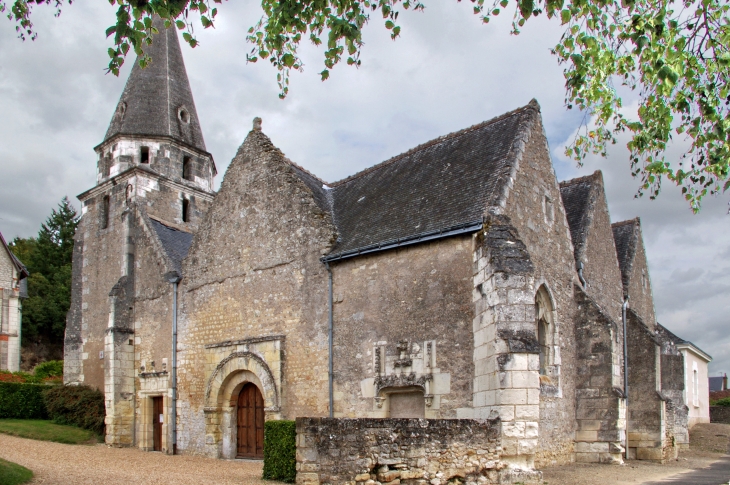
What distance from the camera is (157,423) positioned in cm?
1797

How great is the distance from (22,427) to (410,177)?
13335mm

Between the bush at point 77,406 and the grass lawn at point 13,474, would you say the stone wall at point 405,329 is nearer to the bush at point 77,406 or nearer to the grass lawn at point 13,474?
→ the grass lawn at point 13,474

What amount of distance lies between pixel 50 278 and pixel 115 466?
34120 millimetres

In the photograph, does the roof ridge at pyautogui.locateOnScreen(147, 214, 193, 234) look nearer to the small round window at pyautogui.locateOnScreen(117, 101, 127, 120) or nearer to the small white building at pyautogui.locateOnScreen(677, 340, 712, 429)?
the small round window at pyautogui.locateOnScreen(117, 101, 127, 120)

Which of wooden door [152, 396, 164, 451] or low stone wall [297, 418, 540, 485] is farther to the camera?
wooden door [152, 396, 164, 451]

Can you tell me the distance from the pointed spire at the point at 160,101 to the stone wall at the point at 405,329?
12673mm

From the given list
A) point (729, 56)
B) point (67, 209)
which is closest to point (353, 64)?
point (729, 56)

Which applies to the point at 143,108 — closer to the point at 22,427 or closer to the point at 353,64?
the point at 22,427

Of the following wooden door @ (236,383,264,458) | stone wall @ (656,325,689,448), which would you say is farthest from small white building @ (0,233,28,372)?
stone wall @ (656,325,689,448)

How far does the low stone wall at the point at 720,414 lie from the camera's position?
30.5 meters

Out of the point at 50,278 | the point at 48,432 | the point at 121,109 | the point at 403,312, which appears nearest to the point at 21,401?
the point at 48,432

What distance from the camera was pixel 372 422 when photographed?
29.7ft

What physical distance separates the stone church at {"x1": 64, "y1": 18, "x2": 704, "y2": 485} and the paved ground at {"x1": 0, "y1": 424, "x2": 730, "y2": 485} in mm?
783

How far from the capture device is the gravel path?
10.4 m
